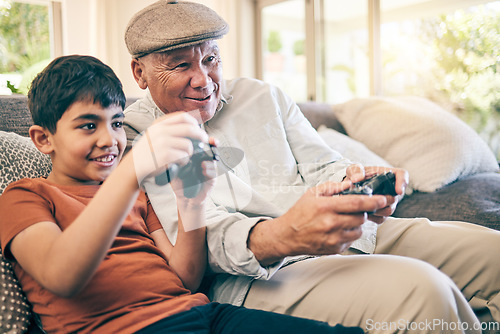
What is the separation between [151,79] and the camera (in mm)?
1079

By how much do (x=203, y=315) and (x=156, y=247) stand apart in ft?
0.67

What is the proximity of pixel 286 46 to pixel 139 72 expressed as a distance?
393 centimetres

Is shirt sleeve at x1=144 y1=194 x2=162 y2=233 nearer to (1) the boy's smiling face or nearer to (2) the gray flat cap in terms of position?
(1) the boy's smiling face

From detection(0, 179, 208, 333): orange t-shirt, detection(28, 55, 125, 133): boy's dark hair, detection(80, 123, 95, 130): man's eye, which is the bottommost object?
detection(0, 179, 208, 333): orange t-shirt

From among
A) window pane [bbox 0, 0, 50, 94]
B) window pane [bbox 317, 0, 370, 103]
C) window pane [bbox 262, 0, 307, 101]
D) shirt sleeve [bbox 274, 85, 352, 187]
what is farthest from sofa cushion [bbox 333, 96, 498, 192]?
window pane [bbox 0, 0, 50, 94]

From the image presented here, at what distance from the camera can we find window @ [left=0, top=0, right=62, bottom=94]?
4051mm

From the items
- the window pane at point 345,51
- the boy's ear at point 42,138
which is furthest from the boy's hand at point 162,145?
the window pane at point 345,51

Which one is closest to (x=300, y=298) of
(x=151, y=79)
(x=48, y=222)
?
(x=48, y=222)

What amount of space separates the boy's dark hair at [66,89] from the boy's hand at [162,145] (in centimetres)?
27

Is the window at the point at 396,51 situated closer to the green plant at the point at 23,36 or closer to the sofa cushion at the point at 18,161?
the green plant at the point at 23,36

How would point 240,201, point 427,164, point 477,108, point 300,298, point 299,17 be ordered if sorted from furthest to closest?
point 299,17
point 477,108
point 427,164
point 240,201
point 300,298

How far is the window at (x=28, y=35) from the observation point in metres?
4.05

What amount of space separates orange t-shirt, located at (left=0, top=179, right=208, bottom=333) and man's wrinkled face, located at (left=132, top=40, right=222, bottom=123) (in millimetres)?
324

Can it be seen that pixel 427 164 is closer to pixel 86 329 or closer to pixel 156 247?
pixel 156 247
